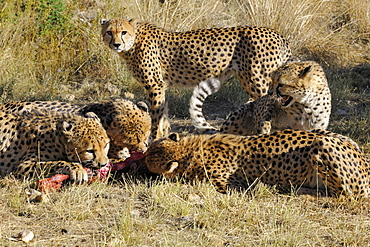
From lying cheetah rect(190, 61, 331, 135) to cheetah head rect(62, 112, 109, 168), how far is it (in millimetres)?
1190

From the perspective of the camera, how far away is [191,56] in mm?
6797

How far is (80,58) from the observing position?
27.8 ft

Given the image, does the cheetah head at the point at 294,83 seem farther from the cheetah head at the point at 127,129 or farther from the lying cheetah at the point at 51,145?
the lying cheetah at the point at 51,145

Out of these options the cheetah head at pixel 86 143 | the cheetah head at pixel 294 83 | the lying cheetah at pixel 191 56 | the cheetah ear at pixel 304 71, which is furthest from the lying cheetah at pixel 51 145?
the cheetah ear at pixel 304 71

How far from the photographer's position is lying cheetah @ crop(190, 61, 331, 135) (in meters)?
5.24

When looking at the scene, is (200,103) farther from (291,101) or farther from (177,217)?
(177,217)

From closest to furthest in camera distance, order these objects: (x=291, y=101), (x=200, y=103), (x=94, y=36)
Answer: (x=291, y=101)
(x=200, y=103)
(x=94, y=36)

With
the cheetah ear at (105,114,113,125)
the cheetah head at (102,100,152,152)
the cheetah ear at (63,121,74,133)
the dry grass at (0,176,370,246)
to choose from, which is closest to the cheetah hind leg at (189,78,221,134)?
the cheetah head at (102,100,152,152)

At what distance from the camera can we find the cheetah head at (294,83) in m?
5.22

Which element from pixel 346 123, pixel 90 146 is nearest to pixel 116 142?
pixel 90 146

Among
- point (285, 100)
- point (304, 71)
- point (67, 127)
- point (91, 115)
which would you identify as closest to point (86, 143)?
point (67, 127)

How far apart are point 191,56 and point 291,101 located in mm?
1828

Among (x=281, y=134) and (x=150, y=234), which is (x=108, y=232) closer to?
(x=150, y=234)

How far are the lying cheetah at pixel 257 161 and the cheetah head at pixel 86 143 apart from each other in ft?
1.25
